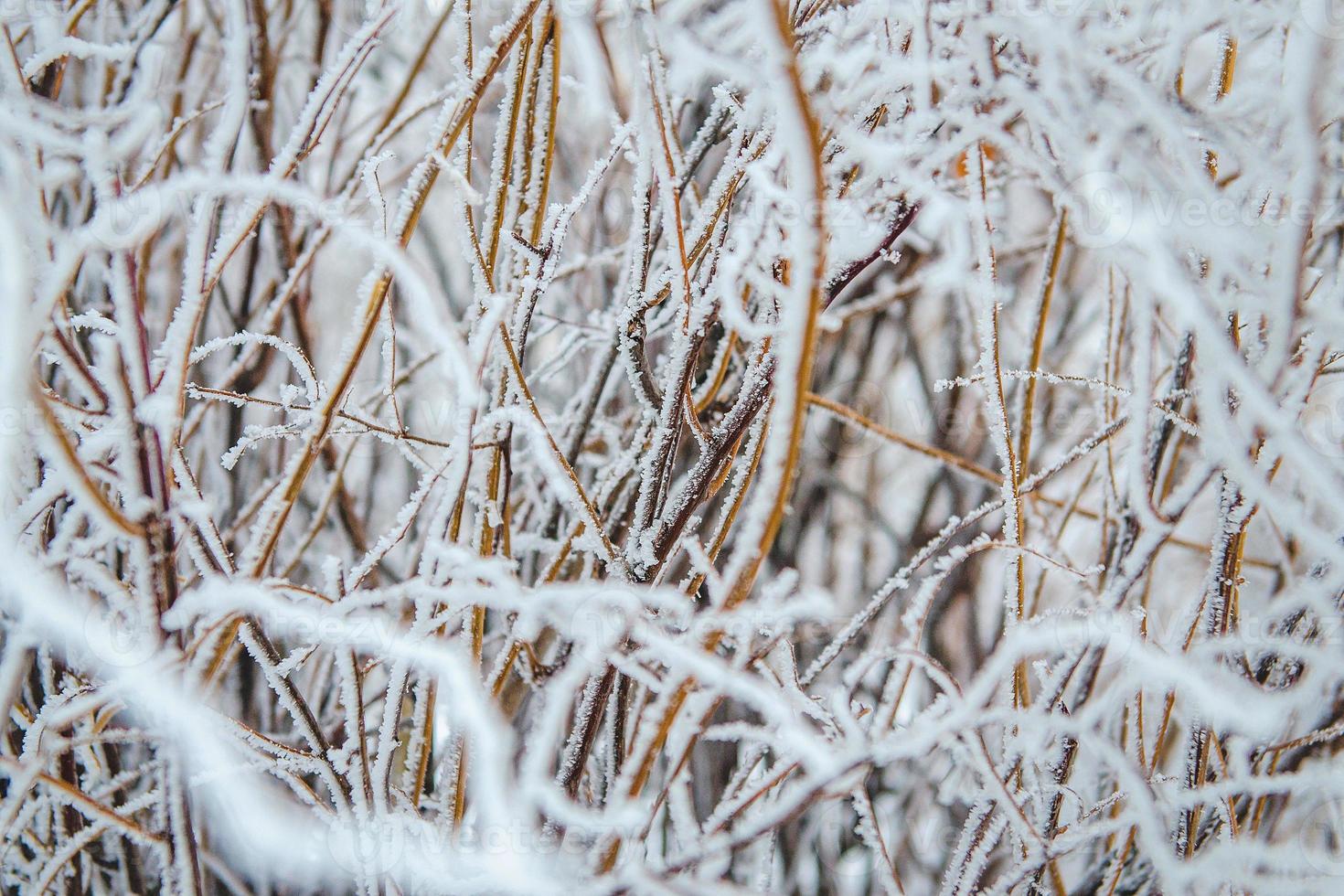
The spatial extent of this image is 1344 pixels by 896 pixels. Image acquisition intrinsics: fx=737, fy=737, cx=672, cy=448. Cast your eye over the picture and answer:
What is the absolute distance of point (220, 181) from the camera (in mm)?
242

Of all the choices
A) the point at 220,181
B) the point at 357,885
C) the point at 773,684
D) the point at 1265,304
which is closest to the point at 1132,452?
the point at 1265,304

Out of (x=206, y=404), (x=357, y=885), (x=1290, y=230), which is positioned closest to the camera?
(x=1290, y=230)

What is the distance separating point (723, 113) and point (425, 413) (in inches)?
26.1

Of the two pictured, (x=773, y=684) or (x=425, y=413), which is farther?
(x=425, y=413)

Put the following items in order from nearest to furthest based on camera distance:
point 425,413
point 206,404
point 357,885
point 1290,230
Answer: point 1290,230 → point 357,885 → point 206,404 → point 425,413

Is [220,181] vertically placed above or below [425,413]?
below

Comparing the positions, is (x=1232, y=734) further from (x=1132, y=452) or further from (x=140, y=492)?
(x=140, y=492)

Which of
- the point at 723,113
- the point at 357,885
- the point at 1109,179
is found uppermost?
the point at 723,113

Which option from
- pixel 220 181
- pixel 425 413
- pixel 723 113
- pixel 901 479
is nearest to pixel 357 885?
pixel 220 181

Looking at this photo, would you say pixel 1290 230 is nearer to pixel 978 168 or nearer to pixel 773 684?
pixel 978 168

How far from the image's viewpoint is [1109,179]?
0.25 m

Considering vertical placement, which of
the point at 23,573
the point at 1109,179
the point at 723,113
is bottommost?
the point at 23,573

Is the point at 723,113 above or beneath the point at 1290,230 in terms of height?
above

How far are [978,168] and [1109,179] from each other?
0.07 meters
